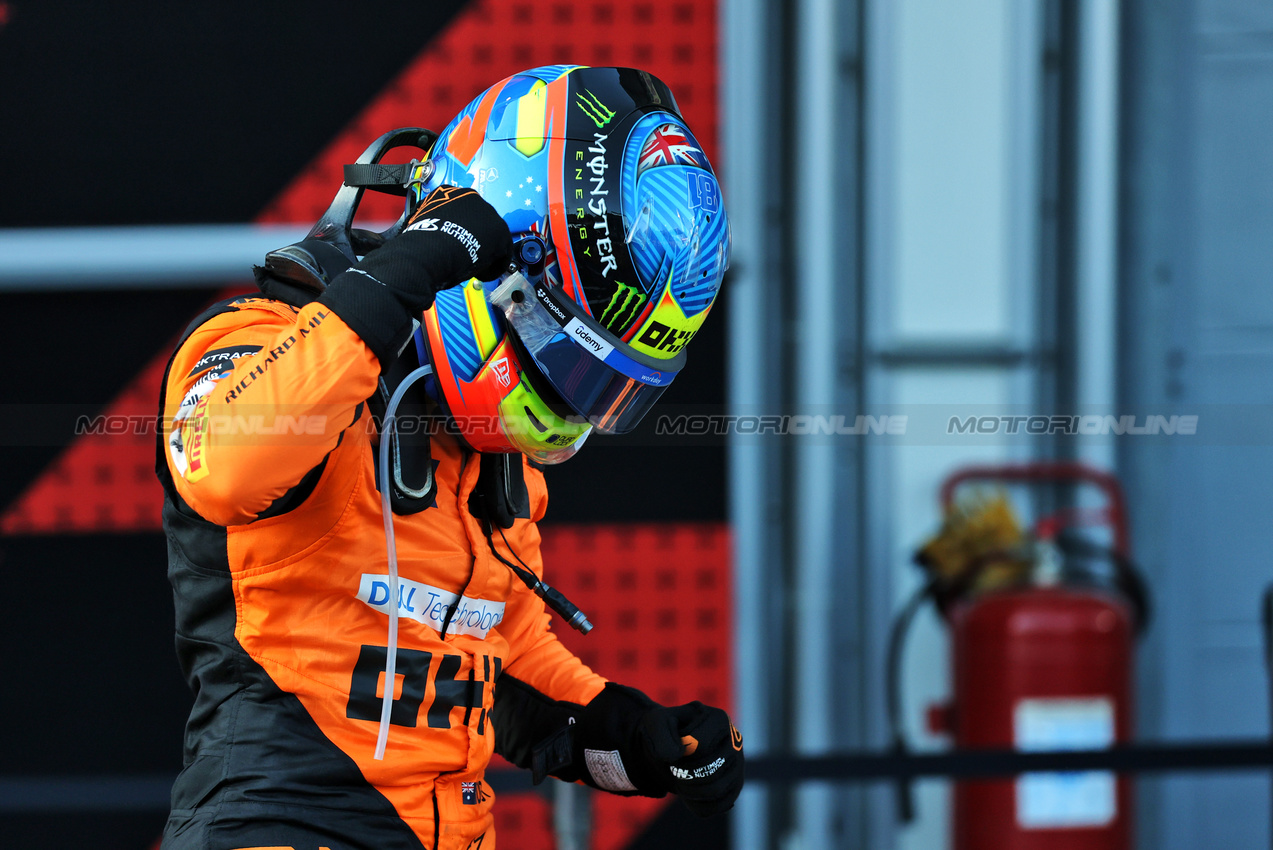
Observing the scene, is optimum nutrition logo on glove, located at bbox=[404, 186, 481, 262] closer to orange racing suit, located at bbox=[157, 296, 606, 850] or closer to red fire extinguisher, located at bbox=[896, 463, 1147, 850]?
orange racing suit, located at bbox=[157, 296, 606, 850]

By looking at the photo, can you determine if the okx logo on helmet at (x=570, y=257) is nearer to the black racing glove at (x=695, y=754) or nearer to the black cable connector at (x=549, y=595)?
the black cable connector at (x=549, y=595)

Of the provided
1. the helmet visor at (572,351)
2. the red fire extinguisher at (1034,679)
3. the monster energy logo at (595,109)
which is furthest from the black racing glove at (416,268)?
the red fire extinguisher at (1034,679)

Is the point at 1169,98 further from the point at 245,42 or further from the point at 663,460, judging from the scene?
the point at 245,42

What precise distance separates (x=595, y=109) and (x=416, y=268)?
1.22ft

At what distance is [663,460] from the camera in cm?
263

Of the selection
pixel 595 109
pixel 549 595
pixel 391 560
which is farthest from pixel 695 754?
pixel 595 109

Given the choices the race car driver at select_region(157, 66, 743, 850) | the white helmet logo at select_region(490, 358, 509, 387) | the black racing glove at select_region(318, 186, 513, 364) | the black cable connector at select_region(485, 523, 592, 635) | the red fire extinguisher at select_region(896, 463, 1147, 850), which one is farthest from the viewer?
the red fire extinguisher at select_region(896, 463, 1147, 850)

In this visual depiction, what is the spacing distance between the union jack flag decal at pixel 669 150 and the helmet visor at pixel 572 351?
19 cm

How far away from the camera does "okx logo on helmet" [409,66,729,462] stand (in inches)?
44.4

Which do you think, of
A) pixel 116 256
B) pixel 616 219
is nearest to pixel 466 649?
pixel 616 219

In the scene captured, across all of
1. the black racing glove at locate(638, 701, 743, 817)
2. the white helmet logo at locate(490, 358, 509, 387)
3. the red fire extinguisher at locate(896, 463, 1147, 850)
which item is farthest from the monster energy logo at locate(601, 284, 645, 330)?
the red fire extinguisher at locate(896, 463, 1147, 850)

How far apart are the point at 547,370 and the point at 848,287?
5.77ft

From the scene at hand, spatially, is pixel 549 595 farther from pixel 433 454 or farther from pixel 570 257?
pixel 570 257

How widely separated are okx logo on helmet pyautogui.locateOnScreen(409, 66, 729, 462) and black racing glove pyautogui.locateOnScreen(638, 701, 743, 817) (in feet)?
1.39
